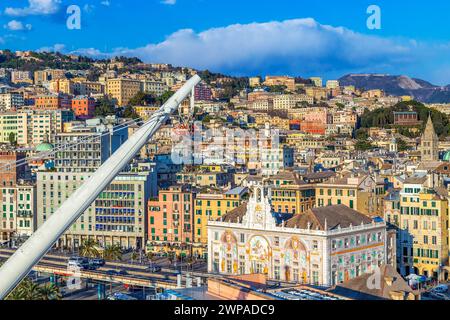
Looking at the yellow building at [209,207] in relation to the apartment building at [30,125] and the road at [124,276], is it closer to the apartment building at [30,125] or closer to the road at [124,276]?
the road at [124,276]

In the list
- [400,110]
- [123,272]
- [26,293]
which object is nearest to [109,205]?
[123,272]

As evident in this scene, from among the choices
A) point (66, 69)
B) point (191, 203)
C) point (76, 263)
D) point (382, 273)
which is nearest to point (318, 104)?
point (66, 69)

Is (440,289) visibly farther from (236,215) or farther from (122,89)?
(122,89)

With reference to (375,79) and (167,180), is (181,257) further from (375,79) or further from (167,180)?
(375,79)

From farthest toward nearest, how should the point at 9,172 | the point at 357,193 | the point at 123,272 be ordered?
the point at 9,172, the point at 357,193, the point at 123,272

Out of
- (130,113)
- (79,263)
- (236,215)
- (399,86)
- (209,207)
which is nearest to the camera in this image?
(236,215)

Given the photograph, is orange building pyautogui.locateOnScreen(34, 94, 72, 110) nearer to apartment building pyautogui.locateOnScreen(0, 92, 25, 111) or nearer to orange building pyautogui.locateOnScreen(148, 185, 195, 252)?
apartment building pyautogui.locateOnScreen(0, 92, 25, 111)
